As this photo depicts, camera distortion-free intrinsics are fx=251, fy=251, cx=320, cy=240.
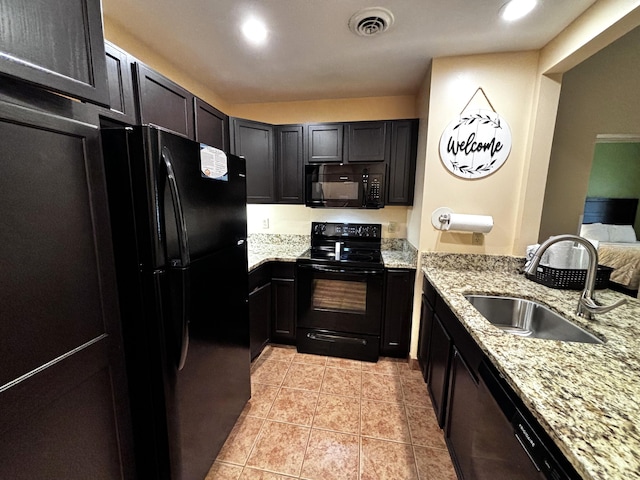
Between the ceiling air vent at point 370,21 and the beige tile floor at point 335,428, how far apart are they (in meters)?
2.51

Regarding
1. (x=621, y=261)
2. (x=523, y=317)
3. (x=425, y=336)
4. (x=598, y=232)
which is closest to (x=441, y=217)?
(x=523, y=317)

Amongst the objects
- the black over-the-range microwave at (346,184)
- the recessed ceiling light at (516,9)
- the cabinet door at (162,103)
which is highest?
the recessed ceiling light at (516,9)

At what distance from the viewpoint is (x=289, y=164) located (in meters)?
2.56

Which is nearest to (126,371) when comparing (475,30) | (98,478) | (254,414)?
(98,478)

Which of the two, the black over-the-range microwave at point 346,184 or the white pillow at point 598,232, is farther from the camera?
the white pillow at point 598,232

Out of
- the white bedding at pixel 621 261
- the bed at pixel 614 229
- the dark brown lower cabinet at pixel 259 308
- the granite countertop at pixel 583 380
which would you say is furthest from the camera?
the bed at pixel 614 229

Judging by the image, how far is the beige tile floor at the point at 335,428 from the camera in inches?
54.7

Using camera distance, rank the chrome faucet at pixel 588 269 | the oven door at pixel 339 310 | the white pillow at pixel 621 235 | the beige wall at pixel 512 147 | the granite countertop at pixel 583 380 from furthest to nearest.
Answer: the white pillow at pixel 621 235
the oven door at pixel 339 310
the beige wall at pixel 512 147
the chrome faucet at pixel 588 269
the granite countertop at pixel 583 380

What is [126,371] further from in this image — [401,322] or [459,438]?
[401,322]

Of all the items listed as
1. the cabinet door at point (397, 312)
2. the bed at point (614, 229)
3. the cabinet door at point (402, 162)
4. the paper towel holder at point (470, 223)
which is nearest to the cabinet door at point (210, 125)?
the cabinet door at point (402, 162)

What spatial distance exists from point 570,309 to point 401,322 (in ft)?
3.83

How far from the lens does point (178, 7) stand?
4.56ft

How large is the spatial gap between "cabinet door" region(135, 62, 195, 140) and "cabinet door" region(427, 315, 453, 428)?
214 cm

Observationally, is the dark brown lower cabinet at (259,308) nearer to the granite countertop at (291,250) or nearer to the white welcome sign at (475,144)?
the granite countertop at (291,250)
